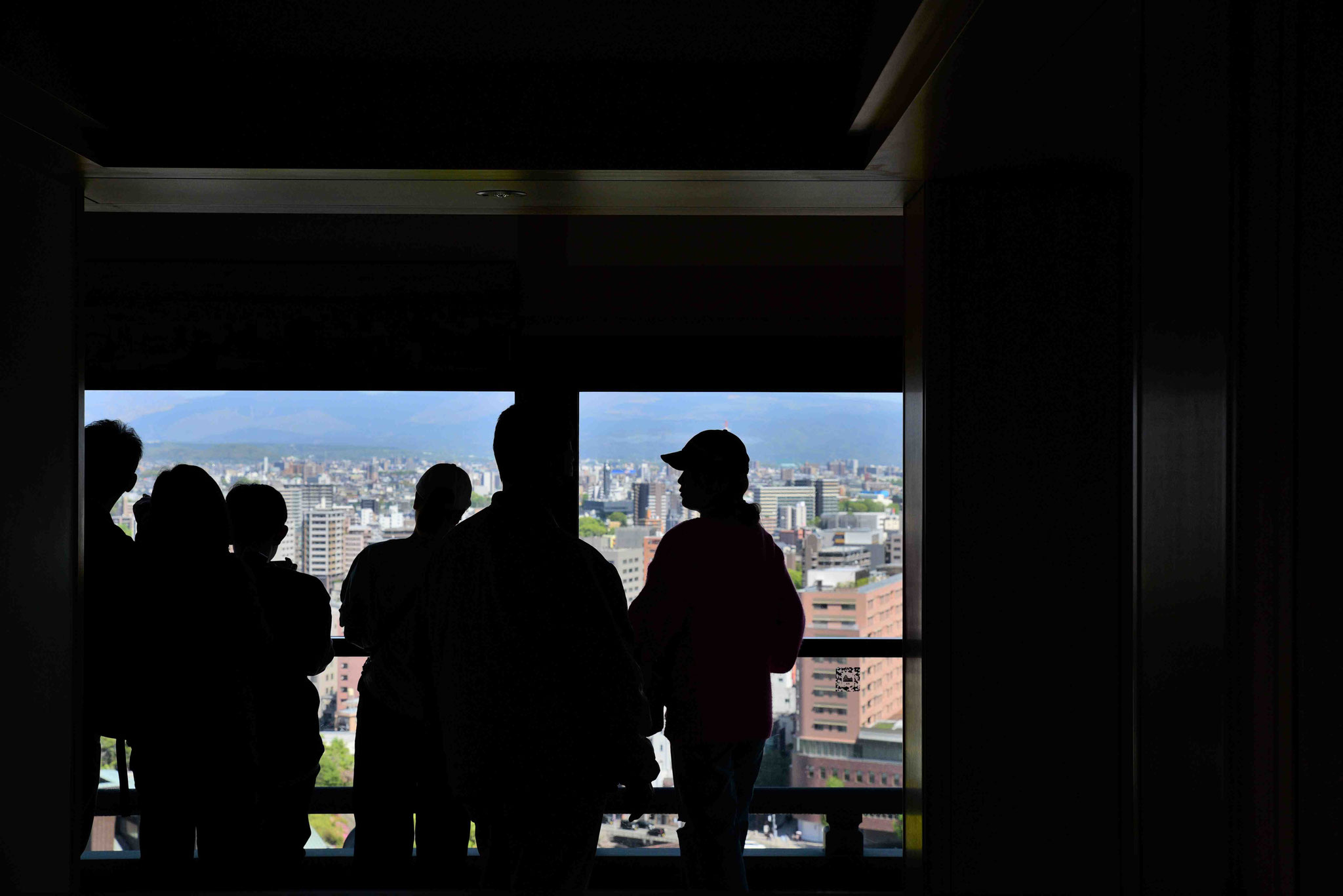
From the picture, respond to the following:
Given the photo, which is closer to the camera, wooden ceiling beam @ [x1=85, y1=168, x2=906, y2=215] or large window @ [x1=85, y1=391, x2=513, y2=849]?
wooden ceiling beam @ [x1=85, y1=168, x2=906, y2=215]

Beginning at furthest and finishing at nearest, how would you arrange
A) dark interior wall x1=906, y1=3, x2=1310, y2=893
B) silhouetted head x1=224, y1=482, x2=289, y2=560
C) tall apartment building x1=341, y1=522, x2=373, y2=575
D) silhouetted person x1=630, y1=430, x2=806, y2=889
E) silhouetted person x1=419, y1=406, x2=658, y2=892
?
1. tall apartment building x1=341, y1=522, x2=373, y2=575
2. silhouetted head x1=224, y1=482, x2=289, y2=560
3. silhouetted person x1=630, y1=430, x2=806, y2=889
4. silhouetted person x1=419, y1=406, x2=658, y2=892
5. dark interior wall x1=906, y1=3, x2=1310, y2=893

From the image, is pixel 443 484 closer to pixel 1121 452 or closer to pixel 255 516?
pixel 255 516

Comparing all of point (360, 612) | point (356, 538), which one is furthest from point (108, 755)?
point (360, 612)

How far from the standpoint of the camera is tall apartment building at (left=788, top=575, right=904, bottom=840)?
3.65 m

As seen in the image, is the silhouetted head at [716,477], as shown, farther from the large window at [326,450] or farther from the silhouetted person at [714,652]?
the large window at [326,450]

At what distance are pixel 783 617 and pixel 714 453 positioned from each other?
0.56 meters

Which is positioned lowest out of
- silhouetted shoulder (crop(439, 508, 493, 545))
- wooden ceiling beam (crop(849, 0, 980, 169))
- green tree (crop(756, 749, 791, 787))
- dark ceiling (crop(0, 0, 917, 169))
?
green tree (crop(756, 749, 791, 787))

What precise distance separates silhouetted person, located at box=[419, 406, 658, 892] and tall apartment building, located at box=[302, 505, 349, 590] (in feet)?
6.02

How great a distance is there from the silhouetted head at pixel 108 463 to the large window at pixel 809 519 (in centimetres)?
159

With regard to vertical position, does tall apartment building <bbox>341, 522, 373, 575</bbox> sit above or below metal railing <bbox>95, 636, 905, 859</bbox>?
above

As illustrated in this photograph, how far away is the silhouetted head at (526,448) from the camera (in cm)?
194

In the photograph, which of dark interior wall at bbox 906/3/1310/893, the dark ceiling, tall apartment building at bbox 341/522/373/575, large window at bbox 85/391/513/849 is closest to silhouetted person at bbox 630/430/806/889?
dark interior wall at bbox 906/3/1310/893

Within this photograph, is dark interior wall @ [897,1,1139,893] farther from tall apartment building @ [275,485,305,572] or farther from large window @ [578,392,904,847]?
tall apartment building @ [275,485,305,572]

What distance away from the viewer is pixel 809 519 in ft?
12.1
